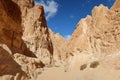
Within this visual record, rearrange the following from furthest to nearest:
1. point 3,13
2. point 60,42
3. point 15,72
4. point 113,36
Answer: point 60,42
point 113,36
point 3,13
point 15,72

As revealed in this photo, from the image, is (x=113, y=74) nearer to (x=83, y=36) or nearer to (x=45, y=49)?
(x=83, y=36)

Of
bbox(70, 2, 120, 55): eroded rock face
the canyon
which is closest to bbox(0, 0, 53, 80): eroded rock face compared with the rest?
the canyon

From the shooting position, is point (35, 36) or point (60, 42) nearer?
point (35, 36)

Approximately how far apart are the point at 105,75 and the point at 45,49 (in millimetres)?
34205

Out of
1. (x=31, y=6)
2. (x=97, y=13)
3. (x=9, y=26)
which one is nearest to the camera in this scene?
(x=9, y=26)

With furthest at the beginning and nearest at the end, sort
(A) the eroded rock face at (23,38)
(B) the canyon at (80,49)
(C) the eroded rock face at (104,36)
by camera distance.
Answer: (C) the eroded rock face at (104,36)
(B) the canyon at (80,49)
(A) the eroded rock face at (23,38)

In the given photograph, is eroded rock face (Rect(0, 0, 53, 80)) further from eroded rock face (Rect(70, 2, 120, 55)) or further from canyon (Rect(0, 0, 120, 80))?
eroded rock face (Rect(70, 2, 120, 55))

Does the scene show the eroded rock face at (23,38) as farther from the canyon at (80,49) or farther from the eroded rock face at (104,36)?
the eroded rock face at (104,36)

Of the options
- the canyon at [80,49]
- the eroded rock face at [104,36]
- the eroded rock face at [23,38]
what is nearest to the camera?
the eroded rock face at [23,38]

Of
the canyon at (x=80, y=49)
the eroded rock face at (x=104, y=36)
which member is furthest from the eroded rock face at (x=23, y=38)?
the eroded rock face at (x=104, y=36)

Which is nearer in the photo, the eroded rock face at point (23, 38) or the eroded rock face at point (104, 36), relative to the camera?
the eroded rock face at point (23, 38)

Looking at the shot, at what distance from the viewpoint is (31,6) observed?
180ft

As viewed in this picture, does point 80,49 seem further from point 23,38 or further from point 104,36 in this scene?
point 23,38

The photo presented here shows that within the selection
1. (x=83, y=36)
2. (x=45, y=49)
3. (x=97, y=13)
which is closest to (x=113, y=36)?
(x=97, y=13)
